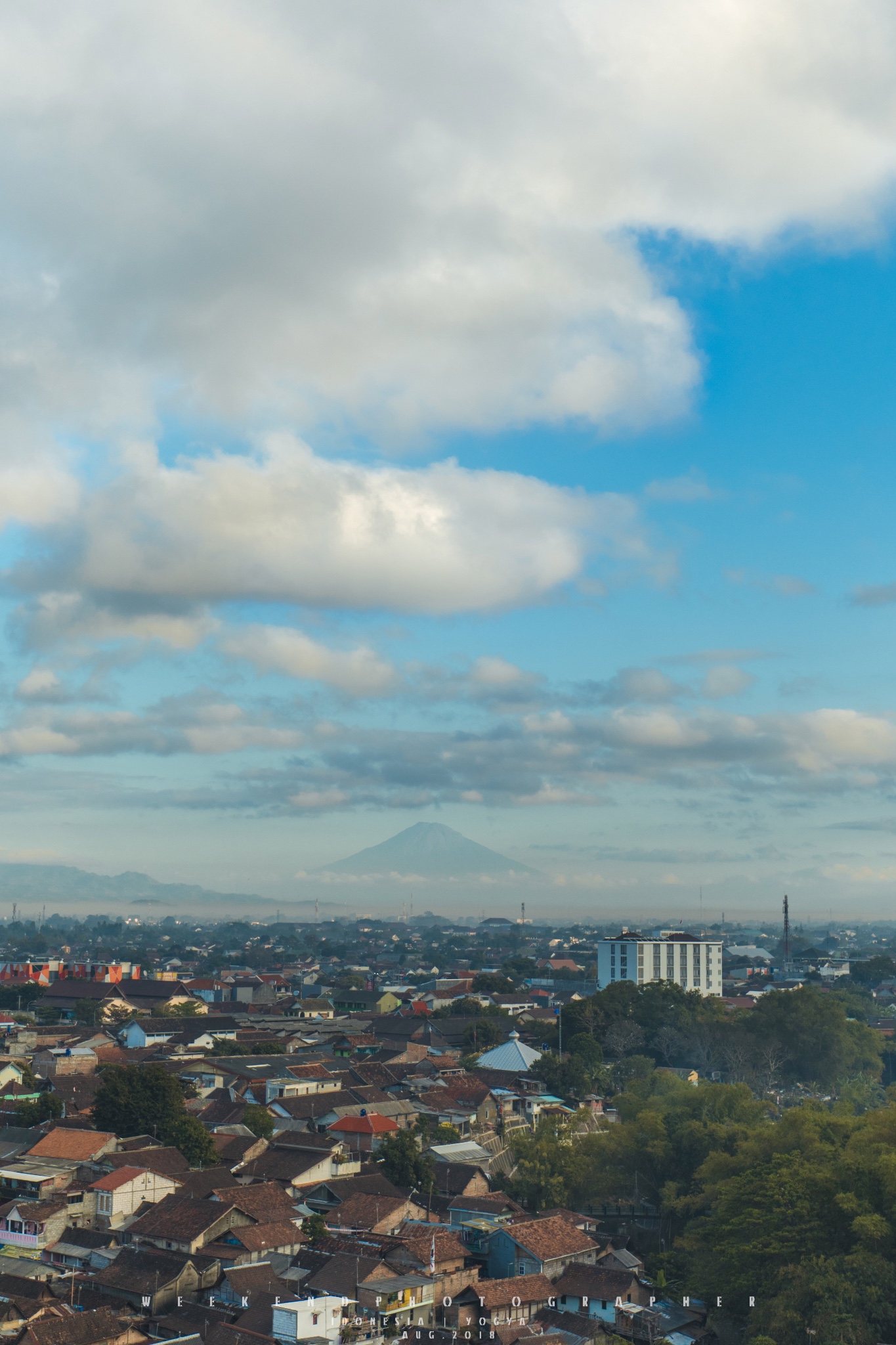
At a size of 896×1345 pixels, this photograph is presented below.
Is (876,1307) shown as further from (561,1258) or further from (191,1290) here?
(191,1290)

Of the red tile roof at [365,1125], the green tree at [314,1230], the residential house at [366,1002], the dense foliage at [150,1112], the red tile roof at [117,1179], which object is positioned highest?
the dense foliage at [150,1112]

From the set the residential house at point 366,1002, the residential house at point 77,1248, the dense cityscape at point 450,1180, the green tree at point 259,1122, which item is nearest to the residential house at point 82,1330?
the dense cityscape at point 450,1180

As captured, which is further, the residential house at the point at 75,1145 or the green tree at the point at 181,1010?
the green tree at the point at 181,1010

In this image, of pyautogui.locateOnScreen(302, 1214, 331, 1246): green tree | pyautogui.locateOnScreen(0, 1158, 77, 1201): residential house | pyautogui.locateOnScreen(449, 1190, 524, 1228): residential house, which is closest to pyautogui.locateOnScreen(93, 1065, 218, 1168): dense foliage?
pyautogui.locateOnScreen(0, 1158, 77, 1201): residential house

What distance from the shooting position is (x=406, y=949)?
474 ft

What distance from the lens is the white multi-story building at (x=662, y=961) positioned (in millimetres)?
81062

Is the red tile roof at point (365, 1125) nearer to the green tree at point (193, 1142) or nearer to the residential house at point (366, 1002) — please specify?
the green tree at point (193, 1142)

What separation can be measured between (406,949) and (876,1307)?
126m

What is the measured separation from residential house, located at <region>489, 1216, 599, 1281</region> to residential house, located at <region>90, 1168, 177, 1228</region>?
817 centimetres

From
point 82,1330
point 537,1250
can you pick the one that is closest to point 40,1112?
point 82,1330

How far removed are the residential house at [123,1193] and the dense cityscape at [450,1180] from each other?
0.06 meters

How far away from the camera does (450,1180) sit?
102ft

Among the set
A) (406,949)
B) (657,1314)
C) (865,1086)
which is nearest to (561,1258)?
(657,1314)

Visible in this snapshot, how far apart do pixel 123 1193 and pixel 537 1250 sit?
10.0 m
